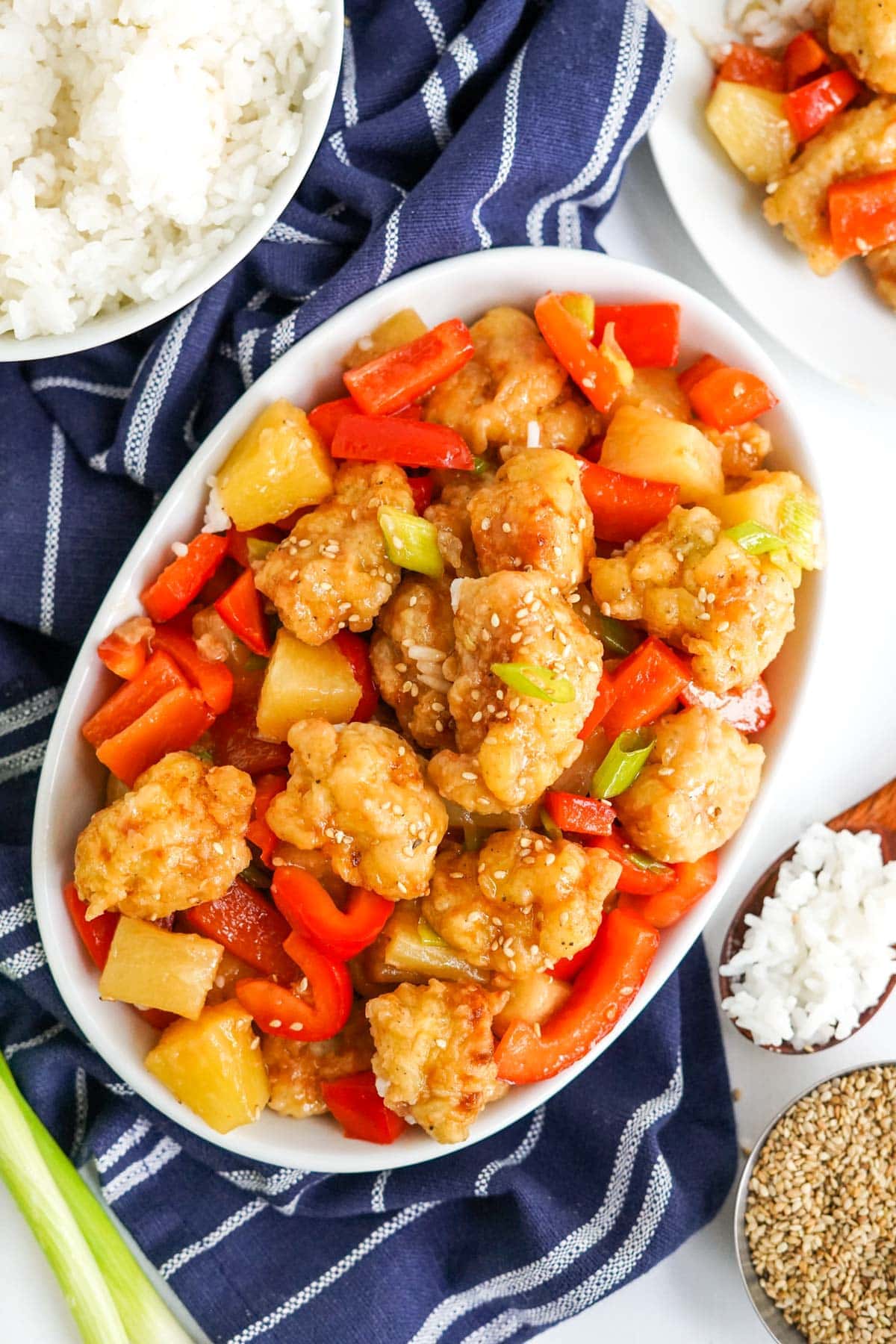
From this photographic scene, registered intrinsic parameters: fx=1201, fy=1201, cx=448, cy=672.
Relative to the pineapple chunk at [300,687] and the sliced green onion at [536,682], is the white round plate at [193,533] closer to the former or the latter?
the pineapple chunk at [300,687]

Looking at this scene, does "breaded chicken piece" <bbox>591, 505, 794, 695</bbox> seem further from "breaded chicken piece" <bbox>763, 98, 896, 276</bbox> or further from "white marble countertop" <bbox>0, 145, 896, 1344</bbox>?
"breaded chicken piece" <bbox>763, 98, 896, 276</bbox>

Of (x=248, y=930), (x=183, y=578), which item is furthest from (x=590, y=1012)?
(x=183, y=578)

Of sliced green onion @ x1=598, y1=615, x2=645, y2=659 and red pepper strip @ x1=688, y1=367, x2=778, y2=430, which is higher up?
red pepper strip @ x1=688, y1=367, x2=778, y2=430

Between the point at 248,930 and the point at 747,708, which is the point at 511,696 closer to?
the point at 747,708

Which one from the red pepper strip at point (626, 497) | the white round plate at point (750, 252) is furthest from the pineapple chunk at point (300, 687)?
the white round plate at point (750, 252)

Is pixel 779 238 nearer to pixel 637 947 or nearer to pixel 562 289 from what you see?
pixel 562 289

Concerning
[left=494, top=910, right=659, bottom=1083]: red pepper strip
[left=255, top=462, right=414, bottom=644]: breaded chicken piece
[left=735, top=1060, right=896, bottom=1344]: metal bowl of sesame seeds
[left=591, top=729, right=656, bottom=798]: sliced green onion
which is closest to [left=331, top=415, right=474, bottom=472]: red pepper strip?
[left=255, top=462, right=414, bottom=644]: breaded chicken piece
